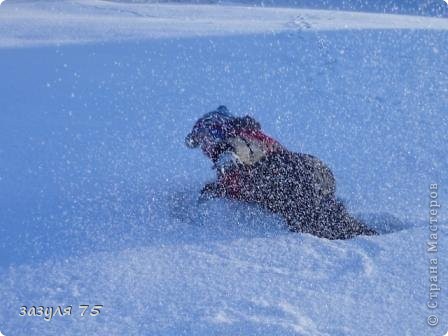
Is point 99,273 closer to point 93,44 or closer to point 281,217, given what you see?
point 281,217

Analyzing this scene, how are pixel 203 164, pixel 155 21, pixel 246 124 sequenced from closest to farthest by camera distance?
pixel 246 124
pixel 203 164
pixel 155 21

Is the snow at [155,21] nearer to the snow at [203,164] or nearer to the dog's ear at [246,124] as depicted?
the snow at [203,164]

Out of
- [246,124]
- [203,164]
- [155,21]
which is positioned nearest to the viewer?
[246,124]

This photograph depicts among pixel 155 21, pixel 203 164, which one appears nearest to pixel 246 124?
pixel 203 164

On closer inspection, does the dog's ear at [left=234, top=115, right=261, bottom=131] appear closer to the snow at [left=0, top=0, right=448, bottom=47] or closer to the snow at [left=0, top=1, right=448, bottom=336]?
the snow at [left=0, top=1, right=448, bottom=336]

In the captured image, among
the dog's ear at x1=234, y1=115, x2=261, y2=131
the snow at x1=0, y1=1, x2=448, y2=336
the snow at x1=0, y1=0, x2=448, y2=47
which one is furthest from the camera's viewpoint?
the snow at x1=0, y1=0, x2=448, y2=47

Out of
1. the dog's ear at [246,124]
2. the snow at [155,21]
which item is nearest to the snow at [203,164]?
the snow at [155,21]

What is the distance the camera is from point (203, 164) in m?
3.45

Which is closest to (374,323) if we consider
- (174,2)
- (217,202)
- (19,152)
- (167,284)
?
(167,284)

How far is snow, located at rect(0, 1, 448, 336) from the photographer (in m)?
2.16

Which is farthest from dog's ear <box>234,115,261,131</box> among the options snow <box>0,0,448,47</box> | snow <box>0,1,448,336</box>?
snow <box>0,0,448,47</box>

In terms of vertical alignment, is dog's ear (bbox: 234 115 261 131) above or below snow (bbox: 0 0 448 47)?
below

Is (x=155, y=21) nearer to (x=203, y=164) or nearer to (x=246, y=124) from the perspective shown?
(x=203, y=164)

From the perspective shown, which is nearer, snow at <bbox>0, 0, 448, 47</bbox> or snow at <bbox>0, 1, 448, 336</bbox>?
snow at <bbox>0, 1, 448, 336</bbox>
